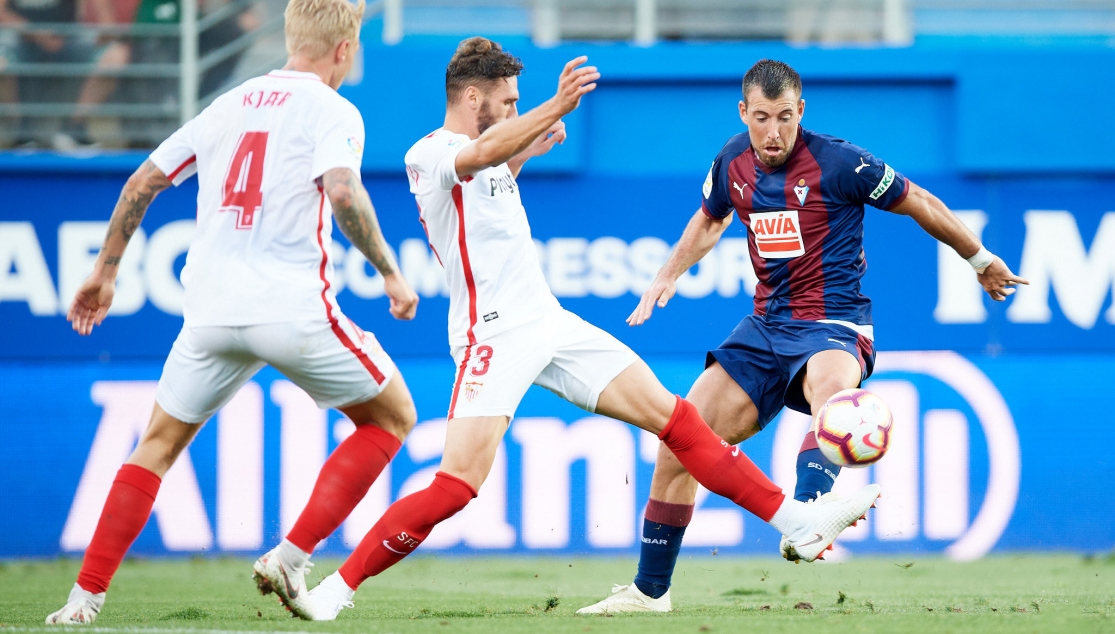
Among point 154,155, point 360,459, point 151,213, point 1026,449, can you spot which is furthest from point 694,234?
point 151,213

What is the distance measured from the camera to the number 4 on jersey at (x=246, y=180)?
13.5 feet

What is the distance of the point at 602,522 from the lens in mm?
7852

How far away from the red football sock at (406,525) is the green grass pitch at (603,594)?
0.65 ft

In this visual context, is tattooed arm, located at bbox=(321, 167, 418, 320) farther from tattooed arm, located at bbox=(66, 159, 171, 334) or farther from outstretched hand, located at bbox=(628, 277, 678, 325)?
outstretched hand, located at bbox=(628, 277, 678, 325)

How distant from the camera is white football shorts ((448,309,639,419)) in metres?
4.38

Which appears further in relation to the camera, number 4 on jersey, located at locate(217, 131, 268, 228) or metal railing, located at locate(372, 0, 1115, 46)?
metal railing, located at locate(372, 0, 1115, 46)

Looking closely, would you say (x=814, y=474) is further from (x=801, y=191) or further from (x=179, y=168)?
(x=179, y=168)

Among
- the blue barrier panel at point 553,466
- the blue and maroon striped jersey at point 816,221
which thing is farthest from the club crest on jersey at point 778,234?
the blue barrier panel at point 553,466

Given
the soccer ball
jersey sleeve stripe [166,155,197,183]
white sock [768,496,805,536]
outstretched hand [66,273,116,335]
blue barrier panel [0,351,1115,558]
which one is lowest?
blue barrier panel [0,351,1115,558]

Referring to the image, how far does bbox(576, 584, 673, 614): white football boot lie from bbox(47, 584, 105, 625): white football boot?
69.5 inches

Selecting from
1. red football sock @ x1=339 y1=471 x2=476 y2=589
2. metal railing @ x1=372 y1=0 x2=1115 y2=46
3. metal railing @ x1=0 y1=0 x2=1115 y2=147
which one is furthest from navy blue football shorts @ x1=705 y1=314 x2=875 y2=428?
metal railing @ x1=372 y1=0 x2=1115 y2=46

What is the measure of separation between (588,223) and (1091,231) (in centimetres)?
324

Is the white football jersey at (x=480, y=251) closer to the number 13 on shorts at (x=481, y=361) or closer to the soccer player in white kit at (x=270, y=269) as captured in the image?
the number 13 on shorts at (x=481, y=361)

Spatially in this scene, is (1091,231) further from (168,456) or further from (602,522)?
(168,456)
